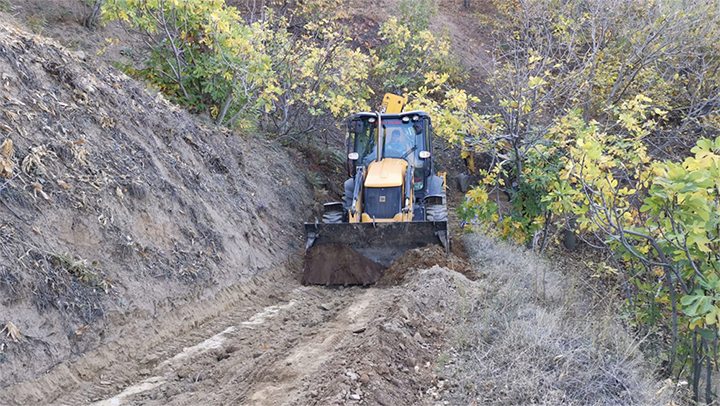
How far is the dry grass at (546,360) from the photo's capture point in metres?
4.21

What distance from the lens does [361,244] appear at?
9492mm

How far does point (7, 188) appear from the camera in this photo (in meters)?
5.73

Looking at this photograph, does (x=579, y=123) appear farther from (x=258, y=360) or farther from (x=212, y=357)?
(x=212, y=357)

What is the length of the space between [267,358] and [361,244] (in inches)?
159

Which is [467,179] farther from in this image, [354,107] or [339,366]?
[339,366]

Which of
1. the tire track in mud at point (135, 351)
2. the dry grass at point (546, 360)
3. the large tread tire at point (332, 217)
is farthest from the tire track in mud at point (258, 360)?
the large tread tire at point (332, 217)

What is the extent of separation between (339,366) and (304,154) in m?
11.1

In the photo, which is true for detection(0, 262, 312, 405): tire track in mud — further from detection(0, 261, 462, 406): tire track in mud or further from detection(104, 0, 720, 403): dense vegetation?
detection(104, 0, 720, 403): dense vegetation

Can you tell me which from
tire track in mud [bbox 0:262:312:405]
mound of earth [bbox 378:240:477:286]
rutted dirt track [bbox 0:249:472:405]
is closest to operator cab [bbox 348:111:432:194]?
mound of earth [bbox 378:240:477:286]

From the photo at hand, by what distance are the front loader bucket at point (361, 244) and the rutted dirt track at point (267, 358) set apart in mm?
1323

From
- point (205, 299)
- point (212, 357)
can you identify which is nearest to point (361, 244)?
point (205, 299)

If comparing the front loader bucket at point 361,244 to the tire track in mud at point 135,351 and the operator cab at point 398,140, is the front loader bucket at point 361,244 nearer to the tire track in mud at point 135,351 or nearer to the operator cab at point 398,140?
the tire track in mud at point 135,351

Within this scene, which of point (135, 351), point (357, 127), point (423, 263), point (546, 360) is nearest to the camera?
point (546, 360)

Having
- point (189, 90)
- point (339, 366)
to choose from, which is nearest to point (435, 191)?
point (189, 90)
